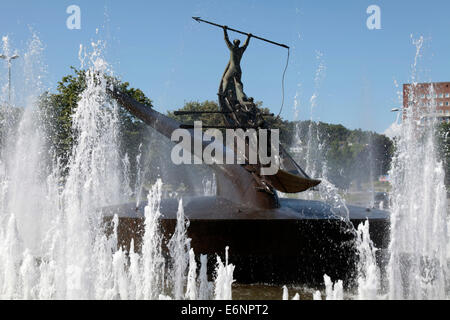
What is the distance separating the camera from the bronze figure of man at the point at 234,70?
839 cm

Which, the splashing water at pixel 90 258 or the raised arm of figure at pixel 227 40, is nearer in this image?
the splashing water at pixel 90 258

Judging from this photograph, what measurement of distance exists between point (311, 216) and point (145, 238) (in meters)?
2.75

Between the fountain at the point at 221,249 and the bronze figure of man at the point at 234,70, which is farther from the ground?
the bronze figure of man at the point at 234,70


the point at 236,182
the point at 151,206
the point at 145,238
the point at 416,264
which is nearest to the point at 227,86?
the point at 236,182

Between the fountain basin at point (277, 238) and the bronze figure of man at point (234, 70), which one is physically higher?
the bronze figure of man at point (234, 70)

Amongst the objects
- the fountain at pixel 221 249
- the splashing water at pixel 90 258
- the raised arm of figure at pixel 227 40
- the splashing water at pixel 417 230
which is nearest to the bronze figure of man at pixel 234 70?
the raised arm of figure at pixel 227 40

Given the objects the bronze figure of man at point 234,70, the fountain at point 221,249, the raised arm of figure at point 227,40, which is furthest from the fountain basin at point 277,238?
the raised arm of figure at point 227,40

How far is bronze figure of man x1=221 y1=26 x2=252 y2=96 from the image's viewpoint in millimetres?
8391

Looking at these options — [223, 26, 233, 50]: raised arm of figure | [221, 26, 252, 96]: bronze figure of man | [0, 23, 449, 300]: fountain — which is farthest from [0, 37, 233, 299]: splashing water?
[223, 26, 233, 50]: raised arm of figure

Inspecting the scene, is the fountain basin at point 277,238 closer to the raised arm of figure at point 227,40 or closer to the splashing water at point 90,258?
the splashing water at point 90,258

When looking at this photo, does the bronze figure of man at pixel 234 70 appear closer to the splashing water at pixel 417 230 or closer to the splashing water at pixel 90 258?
the splashing water at pixel 90 258

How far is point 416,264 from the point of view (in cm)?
755
